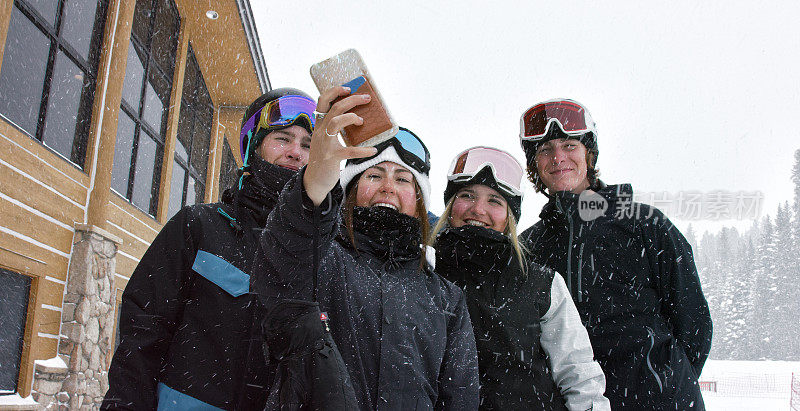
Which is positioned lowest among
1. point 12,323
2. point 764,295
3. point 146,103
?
point 12,323

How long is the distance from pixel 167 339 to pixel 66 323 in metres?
4.17

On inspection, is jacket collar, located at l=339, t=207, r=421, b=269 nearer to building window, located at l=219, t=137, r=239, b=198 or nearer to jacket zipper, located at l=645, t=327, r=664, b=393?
jacket zipper, located at l=645, t=327, r=664, b=393

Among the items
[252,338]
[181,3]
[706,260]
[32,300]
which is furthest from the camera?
[706,260]

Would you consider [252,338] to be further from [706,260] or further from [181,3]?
[706,260]

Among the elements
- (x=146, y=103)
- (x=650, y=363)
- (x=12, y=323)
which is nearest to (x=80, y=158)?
(x=12, y=323)

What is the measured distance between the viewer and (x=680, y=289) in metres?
2.73

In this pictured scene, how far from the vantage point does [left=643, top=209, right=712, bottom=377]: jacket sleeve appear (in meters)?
2.71

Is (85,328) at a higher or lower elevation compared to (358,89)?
lower

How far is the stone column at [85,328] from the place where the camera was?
5.20 meters

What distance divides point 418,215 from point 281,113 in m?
0.79

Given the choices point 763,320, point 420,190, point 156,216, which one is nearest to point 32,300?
point 156,216

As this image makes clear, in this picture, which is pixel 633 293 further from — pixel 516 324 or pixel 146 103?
pixel 146 103

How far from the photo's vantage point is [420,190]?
2402 millimetres

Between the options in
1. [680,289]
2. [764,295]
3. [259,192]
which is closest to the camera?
[259,192]
